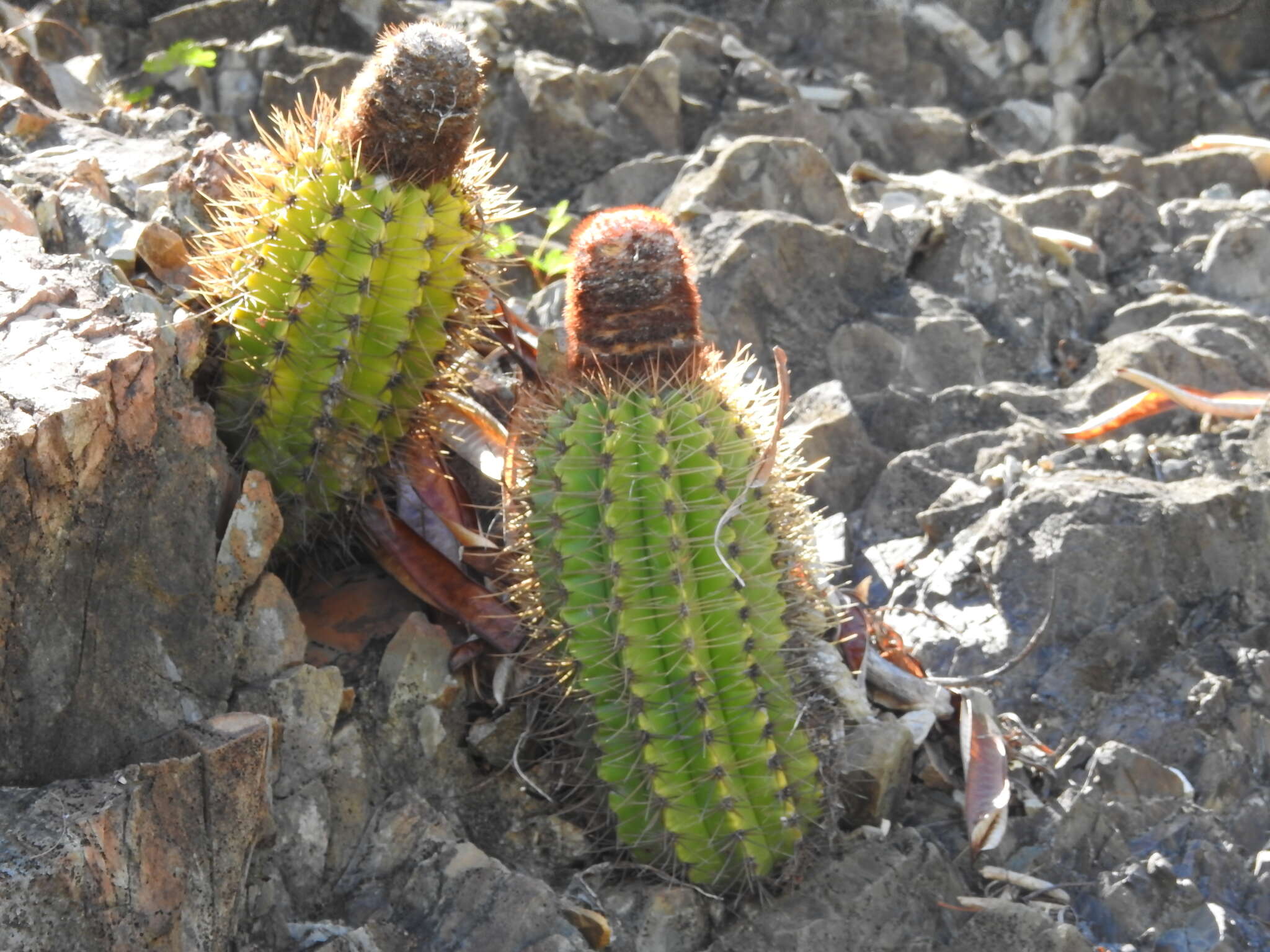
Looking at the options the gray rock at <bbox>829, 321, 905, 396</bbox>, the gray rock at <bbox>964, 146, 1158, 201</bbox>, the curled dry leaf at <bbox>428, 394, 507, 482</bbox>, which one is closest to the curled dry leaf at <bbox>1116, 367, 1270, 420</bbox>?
the gray rock at <bbox>829, 321, 905, 396</bbox>

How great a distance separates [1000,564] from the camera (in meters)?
3.71

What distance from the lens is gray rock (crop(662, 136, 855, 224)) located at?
533 cm

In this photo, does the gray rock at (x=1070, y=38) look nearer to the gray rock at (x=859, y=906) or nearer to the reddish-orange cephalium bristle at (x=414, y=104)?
the reddish-orange cephalium bristle at (x=414, y=104)

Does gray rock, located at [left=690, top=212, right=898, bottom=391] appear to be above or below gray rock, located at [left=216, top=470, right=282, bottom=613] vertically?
below

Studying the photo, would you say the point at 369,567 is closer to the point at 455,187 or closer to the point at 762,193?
the point at 455,187

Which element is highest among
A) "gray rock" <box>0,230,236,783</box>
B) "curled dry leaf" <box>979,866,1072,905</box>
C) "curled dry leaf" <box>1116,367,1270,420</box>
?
"gray rock" <box>0,230,236,783</box>

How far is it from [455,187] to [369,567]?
1043 millimetres

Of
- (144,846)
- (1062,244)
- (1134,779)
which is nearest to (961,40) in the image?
(1062,244)

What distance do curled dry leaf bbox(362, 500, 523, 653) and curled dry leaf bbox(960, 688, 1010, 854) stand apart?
1192 mm

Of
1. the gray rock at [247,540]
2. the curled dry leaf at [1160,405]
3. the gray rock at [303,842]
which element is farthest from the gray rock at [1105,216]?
the gray rock at [303,842]

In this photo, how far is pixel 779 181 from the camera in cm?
537

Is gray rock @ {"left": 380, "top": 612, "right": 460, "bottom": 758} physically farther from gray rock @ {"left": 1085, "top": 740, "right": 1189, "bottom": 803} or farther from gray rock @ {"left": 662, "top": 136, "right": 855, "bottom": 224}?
gray rock @ {"left": 662, "top": 136, "right": 855, "bottom": 224}

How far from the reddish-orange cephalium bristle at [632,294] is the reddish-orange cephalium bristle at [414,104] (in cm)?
38

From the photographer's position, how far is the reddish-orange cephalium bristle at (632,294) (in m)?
2.90
